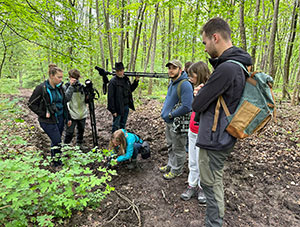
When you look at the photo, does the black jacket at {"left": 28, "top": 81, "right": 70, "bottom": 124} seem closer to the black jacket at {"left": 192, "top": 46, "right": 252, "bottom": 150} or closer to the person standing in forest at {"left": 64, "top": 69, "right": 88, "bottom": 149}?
the person standing in forest at {"left": 64, "top": 69, "right": 88, "bottom": 149}

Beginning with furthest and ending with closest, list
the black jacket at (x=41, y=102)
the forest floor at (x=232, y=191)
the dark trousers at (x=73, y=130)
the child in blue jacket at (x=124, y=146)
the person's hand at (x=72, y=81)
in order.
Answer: the dark trousers at (x=73, y=130), the person's hand at (x=72, y=81), the child in blue jacket at (x=124, y=146), the black jacket at (x=41, y=102), the forest floor at (x=232, y=191)

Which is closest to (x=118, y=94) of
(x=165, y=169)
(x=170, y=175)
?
(x=165, y=169)

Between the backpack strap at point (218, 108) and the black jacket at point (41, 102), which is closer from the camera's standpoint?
the backpack strap at point (218, 108)

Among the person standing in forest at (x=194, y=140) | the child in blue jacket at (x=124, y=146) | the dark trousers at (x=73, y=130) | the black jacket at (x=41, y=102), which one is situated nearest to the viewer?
the person standing in forest at (x=194, y=140)

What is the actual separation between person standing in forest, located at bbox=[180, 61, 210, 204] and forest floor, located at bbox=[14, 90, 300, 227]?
5.6 inches

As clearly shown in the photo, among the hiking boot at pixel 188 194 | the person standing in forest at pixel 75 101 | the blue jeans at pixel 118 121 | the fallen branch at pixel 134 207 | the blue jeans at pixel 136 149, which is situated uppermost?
the person standing in forest at pixel 75 101

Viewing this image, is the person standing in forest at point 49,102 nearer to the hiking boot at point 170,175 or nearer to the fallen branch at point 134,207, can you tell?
the fallen branch at point 134,207

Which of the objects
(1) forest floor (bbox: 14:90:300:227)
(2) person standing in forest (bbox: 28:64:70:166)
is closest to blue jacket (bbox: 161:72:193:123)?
(1) forest floor (bbox: 14:90:300:227)

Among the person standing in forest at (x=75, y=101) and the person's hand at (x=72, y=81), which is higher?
the person's hand at (x=72, y=81)

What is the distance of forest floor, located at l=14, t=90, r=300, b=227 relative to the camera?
102 inches

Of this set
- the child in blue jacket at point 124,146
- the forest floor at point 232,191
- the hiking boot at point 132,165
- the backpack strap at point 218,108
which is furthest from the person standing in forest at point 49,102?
the backpack strap at point 218,108

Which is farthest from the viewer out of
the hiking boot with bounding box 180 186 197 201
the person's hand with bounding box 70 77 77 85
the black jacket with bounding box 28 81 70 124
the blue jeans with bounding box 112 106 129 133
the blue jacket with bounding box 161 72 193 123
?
the blue jeans with bounding box 112 106 129 133

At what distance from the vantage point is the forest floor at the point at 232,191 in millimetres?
2578

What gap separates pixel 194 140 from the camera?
285 cm
